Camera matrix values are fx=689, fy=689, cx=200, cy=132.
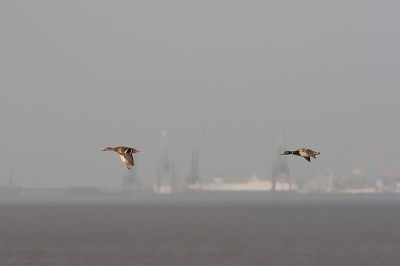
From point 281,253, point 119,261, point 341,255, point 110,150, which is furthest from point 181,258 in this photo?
point 110,150

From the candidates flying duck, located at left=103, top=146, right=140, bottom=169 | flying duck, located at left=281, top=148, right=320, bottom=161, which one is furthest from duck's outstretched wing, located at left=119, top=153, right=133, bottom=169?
flying duck, located at left=281, top=148, right=320, bottom=161

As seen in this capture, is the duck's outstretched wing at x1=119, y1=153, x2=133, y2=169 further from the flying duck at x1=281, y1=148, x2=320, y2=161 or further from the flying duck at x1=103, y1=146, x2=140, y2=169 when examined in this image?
the flying duck at x1=281, y1=148, x2=320, y2=161

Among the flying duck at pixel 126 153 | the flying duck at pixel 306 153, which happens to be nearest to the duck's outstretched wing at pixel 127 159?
the flying duck at pixel 126 153

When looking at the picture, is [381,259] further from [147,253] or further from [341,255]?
[147,253]

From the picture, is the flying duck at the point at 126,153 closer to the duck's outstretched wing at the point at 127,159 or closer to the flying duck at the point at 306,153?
the duck's outstretched wing at the point at 127,159

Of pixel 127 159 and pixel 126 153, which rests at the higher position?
pixel 126 153

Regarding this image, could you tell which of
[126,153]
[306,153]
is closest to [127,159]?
[126,153]

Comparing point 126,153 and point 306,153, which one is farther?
point 126,153

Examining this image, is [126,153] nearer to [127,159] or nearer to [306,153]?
[127,159]
